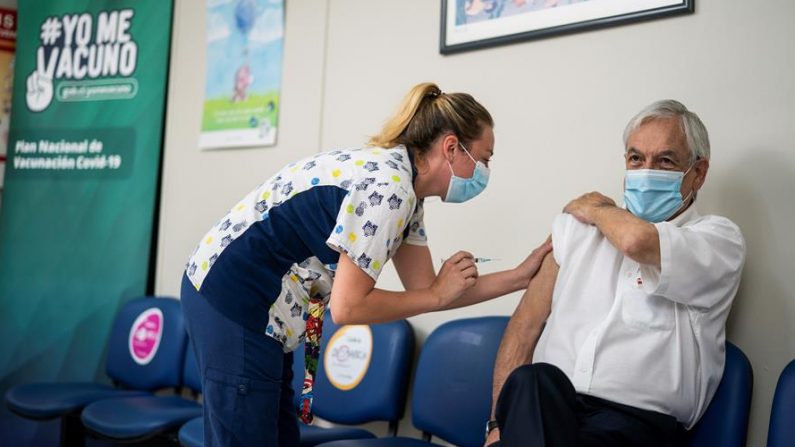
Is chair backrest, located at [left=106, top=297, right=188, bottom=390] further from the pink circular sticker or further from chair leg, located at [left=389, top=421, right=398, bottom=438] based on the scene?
chair leg, located at [left=389, top=421, right=398, bottom=438]

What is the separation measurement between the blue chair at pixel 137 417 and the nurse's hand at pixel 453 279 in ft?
4.98

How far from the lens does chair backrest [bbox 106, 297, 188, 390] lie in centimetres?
369

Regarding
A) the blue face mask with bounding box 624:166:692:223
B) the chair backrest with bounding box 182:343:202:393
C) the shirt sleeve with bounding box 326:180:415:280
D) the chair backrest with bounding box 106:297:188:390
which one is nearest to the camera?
the shirt sleeve with bounding box 326:180:415:280

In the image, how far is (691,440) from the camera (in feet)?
6.98

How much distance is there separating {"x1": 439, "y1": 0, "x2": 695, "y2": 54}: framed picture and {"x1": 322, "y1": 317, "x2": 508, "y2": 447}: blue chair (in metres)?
1.06

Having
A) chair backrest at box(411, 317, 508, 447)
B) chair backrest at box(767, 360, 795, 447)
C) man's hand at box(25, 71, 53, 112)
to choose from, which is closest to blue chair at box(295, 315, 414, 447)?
chair backrest at box(411, 317, 508, 447)

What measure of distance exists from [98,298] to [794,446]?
3.51m

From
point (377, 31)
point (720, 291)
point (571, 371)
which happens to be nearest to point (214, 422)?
point (571, 371)

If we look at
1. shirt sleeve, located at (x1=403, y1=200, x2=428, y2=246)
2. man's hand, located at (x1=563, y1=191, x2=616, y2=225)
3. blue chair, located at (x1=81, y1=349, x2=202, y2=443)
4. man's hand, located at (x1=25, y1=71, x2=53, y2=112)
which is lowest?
blue chair, located at (x1=81, y1=349, x2=202, y2=443)

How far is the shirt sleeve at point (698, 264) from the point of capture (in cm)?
197

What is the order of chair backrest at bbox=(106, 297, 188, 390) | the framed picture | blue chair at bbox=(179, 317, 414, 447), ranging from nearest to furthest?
1. the framed picture
2. blue chair at bbox=(179, 317, 414, 447)
3. chair backrest at bbox=(106, 297, 188, 390)

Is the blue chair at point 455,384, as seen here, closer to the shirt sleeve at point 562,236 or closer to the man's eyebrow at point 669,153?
the shirt sleeve at point 562,236

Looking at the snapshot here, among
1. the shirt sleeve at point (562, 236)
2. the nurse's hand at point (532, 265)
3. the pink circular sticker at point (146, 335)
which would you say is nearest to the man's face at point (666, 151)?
the shirt sleeve at point (562, 236)

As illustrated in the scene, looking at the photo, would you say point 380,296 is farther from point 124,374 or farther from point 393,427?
point 124,374
